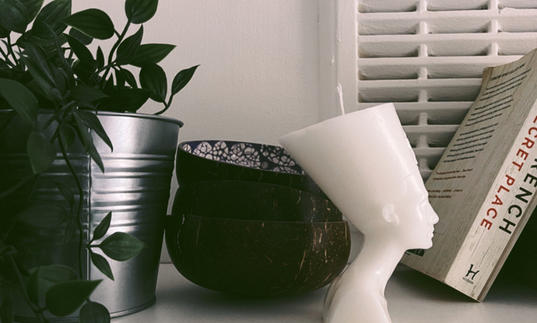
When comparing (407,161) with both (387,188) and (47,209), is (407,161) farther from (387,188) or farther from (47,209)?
(47,209)

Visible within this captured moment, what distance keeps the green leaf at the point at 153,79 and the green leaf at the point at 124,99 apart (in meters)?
0.01

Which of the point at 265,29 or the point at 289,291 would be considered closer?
the point at 289,291

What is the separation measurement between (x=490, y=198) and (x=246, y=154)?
1.15 feet

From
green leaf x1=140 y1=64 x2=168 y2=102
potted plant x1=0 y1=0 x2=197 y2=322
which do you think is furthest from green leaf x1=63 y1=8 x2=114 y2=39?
green leaf x1=140 y1=64 x2=168 y2=102

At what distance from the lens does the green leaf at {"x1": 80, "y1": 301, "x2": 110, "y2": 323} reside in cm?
37

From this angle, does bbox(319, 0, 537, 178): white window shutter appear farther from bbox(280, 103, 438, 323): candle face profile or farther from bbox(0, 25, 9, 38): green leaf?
bbox(0, 25, 9, 38): green leaf

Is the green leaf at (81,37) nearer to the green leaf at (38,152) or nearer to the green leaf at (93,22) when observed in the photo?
the green leaf at (93,22)

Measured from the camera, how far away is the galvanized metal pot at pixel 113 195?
0.46m

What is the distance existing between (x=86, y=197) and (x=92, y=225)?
0.03 metres

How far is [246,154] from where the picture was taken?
758 mm

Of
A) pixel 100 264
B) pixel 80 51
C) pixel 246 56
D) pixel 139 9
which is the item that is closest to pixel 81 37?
pixel 80 51

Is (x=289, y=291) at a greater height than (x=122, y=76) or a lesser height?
lesser

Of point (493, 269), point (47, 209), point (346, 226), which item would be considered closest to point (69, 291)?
point (47, 209)

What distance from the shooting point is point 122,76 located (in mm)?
534
